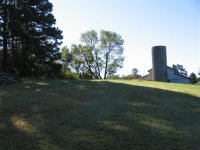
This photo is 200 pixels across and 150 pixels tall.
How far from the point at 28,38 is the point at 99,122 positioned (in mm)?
19500

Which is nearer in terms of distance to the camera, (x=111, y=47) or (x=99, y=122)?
(x=99, y=122)

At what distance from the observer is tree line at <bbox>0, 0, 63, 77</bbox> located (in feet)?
90.4

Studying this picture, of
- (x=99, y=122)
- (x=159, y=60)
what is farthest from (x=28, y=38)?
(x=99, y=122)

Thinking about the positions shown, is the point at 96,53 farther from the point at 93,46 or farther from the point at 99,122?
the point at 99,122

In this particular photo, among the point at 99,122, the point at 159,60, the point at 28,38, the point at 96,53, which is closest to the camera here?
the point at 99,122

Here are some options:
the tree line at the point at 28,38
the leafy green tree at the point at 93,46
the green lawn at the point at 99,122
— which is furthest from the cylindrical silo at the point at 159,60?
the leafy green tree at the point at 93,46

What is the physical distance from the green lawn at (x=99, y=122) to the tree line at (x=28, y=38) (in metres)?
14.1

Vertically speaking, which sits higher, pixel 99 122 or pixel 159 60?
Answer: pixel 159 60

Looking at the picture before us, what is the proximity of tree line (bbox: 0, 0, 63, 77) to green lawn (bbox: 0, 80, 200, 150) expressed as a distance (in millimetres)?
14090

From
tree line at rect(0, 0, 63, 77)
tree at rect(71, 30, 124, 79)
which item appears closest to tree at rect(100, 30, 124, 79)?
tree at rect(71, 30, 124, 79)

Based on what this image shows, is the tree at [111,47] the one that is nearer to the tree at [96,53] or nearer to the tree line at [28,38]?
the tree at [96,53]

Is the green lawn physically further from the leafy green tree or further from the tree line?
the leafy green tree

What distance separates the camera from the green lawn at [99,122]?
26.3 feet

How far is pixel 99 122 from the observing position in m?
9.44
